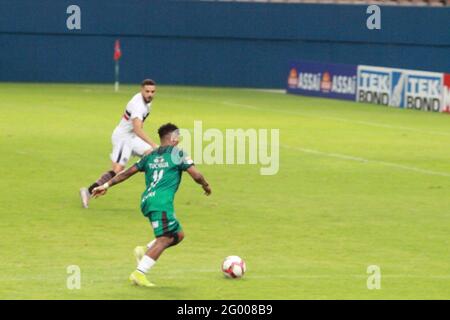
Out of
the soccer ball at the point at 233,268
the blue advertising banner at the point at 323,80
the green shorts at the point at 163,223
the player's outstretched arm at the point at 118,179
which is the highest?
the player's outstretched arm at the point at 118,179

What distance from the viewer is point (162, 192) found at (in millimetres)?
14281

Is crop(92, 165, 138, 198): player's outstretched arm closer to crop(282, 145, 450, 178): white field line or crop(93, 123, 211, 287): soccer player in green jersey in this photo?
crop(93, 123, 211, 287): soccer player in green jersey

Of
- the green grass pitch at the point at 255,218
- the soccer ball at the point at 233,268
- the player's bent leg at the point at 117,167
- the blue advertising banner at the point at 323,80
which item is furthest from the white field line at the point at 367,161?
the blue advertising banner at the point at 323,80

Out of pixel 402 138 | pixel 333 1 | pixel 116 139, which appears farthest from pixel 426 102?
pixel 116 139

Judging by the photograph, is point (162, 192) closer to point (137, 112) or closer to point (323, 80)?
point (137, 112)

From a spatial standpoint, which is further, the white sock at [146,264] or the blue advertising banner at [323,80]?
the blue advertising banner at [323,80]

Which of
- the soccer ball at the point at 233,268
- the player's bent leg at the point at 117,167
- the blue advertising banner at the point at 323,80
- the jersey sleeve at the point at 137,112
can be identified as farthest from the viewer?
the blue advertising banner at the point at 323,80

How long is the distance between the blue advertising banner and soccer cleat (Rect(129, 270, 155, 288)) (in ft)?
120

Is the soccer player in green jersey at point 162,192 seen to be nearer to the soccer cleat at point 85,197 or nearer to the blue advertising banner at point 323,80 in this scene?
the soccer cleat at point 85,197

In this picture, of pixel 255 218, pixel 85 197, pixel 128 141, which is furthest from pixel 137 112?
pixel 255 218

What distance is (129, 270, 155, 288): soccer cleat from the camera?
14.0 metres

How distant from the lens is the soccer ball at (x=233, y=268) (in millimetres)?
14633

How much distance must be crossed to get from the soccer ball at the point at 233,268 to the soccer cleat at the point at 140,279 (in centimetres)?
102

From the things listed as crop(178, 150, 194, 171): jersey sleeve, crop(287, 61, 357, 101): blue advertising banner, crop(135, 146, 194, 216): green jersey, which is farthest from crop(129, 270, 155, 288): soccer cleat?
crop(287, 61, 357, 101): blue advertising banner
